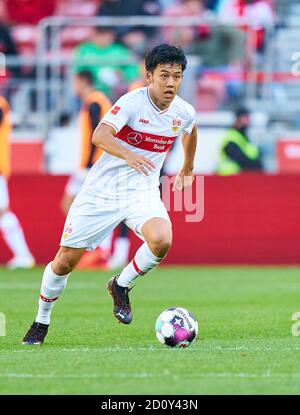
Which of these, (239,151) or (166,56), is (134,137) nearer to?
(166,56)

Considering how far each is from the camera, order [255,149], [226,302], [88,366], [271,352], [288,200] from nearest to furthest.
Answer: [88,366] < [271,352] < [226,302] < [288,200] < [255,149]

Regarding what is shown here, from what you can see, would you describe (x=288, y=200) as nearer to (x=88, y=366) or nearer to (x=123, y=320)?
(x=123, y=320)

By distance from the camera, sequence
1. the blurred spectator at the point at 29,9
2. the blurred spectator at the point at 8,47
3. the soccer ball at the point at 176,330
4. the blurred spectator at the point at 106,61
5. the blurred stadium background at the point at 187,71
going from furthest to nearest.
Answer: the blurred spectator at the point at 29,9
the blurred spectator at the point at 8,47
the blurred spectator at the point at 106,61
the blurred stadium background at the point at 187,71
the soccer ball at the point at 176,330

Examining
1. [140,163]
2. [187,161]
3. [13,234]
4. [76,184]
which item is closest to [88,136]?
[76,184]

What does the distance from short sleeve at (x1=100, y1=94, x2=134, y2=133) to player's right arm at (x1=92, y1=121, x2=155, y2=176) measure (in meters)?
0.04

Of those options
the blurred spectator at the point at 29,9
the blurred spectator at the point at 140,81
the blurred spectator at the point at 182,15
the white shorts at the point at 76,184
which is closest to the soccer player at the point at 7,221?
the white shorts at the point at 76,184

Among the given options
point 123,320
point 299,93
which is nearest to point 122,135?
point 123,320

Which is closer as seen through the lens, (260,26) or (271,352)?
(271,352)

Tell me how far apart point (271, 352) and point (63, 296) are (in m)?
5.53

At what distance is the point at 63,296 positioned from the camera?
539 inches

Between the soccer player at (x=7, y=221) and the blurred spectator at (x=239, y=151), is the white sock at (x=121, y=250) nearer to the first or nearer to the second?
the soccer player at (x=7, y=221)

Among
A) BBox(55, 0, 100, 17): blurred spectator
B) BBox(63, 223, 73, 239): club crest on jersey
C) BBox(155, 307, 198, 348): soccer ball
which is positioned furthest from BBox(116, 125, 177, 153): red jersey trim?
BBox(55, 0, 100, 17): blurred spectator

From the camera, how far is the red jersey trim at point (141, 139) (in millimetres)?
9289

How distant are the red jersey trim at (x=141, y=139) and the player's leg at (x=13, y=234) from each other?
26.0ft
